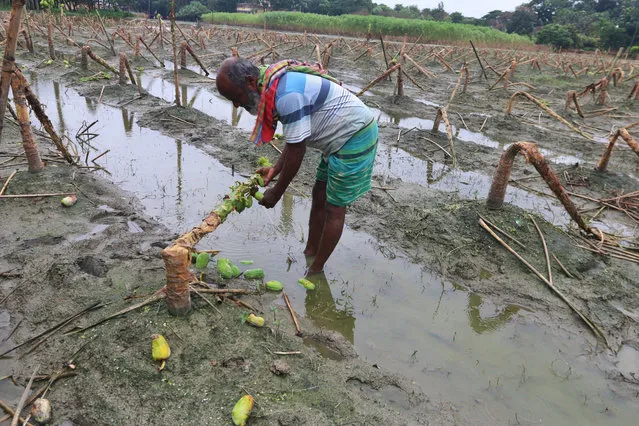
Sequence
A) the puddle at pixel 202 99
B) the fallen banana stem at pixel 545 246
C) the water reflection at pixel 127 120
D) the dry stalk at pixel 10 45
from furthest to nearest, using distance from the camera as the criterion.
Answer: the puddle at pixel 202 99, the water reflection at pixel 127 120, the fallen banana stem at pixel 545 246, the dry stalk at pixel 10 45

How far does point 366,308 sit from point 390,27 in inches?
1422

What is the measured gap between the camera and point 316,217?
12.2 ft

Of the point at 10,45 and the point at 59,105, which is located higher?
the point at 10,45

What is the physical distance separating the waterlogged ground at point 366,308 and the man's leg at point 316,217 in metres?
0.18

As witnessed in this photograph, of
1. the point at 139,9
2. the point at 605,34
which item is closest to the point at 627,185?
the point at 605,34

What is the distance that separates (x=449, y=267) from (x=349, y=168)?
1.68 m

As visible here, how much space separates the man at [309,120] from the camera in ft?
8.69

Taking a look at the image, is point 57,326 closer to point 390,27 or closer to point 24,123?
point 24,123

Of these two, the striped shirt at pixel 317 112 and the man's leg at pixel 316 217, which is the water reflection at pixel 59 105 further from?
the striped shirt at pixel 317 112

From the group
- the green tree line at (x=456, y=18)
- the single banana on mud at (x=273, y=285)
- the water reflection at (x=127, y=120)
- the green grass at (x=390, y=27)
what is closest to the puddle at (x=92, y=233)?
the single banana on mud at (x=273, y=285)

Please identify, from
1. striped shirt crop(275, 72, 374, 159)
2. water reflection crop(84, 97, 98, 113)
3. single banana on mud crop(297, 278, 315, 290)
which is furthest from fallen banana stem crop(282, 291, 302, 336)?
water reflection crop(84, 97, 98, 113)

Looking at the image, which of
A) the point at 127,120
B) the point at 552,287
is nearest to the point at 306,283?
A: the point at 552,287

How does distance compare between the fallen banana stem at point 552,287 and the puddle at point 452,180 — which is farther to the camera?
the puddle at point 452,180

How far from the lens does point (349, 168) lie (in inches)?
119
